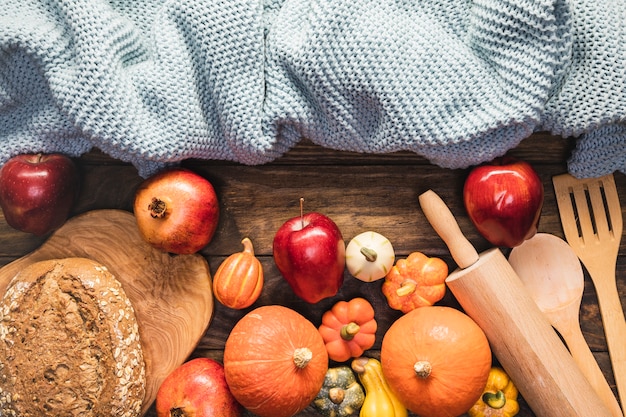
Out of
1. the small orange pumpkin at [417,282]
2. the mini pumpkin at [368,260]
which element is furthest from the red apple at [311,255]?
the small orange pumpkin at [417,282]

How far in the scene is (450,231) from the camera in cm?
102

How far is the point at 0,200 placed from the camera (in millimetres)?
1018

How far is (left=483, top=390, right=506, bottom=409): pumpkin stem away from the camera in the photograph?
1004mm

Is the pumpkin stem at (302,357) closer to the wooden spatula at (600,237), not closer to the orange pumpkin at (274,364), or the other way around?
the orange pumpkin at (274,364)

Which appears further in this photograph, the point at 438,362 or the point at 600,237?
the point at 600,237

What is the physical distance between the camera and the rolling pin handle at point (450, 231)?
1.02m

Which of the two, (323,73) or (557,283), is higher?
(323,73)

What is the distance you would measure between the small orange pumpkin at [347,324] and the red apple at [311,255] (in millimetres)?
57

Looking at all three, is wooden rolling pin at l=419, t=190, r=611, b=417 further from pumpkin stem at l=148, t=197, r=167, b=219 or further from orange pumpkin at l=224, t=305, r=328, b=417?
pumpkin stem at l=148, t=197, r=167, b=219

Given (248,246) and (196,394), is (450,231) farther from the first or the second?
(196,394)

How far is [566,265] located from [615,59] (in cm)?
44

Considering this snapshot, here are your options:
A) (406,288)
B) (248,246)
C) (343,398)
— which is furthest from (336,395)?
(248,246)

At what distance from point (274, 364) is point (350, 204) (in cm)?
39

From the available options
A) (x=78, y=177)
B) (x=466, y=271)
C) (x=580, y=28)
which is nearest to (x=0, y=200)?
(x=78, y=177)
